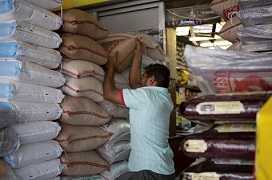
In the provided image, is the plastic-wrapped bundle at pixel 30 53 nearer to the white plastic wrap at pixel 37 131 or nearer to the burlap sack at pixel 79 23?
the burlap sack at pixel 79 23

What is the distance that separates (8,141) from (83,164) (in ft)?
2.11

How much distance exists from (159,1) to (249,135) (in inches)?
98.5

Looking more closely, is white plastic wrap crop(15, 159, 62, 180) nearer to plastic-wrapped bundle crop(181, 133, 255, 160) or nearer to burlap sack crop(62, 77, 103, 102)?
burlap sack crop(62, 77, 103, 102)

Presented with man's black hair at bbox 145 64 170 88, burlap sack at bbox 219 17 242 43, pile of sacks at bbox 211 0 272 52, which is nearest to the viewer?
pile of sacks at bbox 211 0 272 52

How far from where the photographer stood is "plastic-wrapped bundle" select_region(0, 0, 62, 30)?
199cm

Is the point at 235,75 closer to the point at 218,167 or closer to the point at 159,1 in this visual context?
the point at 218,167

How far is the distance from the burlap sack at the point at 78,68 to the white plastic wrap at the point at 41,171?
1.83ft

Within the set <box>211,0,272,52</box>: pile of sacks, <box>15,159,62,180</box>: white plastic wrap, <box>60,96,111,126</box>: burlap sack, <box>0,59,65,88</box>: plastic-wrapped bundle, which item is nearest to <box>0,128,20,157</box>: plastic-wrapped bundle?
<box>15,159,62,180</box>: white plastic wrap

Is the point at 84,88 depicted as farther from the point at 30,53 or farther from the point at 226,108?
the point at 226,108

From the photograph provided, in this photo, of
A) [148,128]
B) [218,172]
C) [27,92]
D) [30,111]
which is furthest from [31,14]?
[218,172]

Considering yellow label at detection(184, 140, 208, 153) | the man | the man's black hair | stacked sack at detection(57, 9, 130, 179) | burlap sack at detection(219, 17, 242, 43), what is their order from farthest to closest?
the man's black hair
the man
stacked sack at detection(57, 9, 130, 179)
burlap sack at detection(219, 17, 242, 43)
yellow label at detection(184, 140, 208, 153)

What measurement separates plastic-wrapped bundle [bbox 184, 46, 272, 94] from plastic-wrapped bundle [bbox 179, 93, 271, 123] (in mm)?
140

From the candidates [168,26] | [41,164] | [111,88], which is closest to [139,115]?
[111,88]

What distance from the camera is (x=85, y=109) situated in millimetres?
2324
